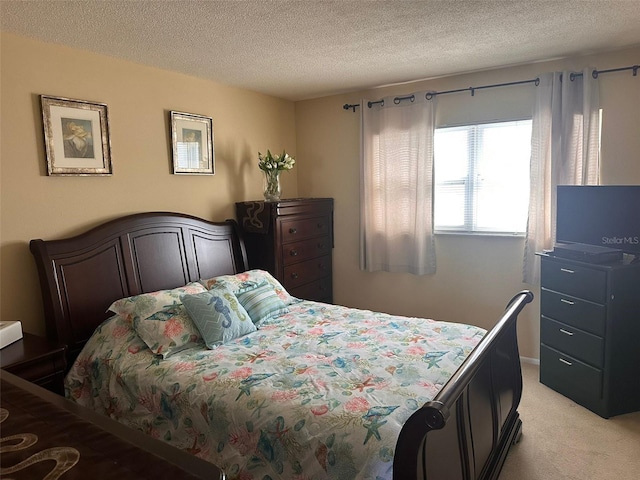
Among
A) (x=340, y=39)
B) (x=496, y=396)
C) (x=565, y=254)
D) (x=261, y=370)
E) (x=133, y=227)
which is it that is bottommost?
(x=496, y=396)

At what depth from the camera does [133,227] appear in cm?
295

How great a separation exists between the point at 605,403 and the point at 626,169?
1.63 meters

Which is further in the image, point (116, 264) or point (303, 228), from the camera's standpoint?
point (303, 228)

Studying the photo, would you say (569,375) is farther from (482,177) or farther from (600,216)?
(482,177)

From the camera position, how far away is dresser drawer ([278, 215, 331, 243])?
376 centimetres

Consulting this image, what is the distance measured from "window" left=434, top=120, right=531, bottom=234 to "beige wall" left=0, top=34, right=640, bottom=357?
11 cm

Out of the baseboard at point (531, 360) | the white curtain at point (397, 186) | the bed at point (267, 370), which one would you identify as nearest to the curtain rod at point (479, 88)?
the white curtain at point (397, 186)

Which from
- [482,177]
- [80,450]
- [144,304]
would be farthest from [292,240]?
[80,450]

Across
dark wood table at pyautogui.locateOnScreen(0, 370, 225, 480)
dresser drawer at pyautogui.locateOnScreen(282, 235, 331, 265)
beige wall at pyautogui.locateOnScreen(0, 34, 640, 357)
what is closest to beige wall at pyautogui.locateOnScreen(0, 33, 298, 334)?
beige wall at pyautogui.locateOnScreen(0, 34, 640, 357)

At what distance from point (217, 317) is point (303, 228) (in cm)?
161

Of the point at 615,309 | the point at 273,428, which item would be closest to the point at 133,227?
the point at 273,428

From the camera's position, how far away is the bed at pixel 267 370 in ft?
5.31

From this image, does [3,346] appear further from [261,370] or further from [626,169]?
[626,169]

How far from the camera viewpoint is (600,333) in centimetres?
273
